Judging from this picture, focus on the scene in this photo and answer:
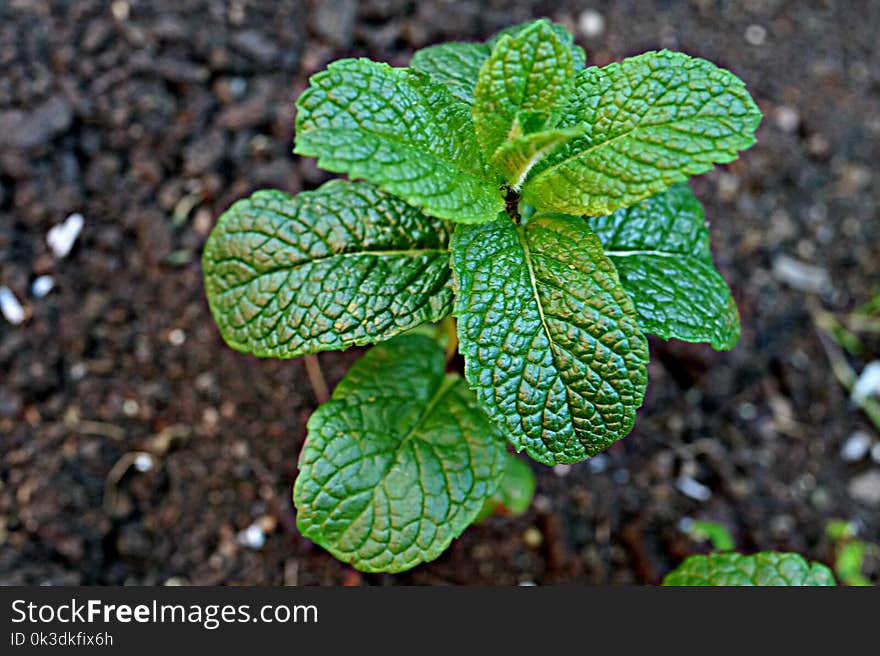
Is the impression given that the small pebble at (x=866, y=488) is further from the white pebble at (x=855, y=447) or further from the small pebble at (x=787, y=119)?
the small pebble at (x=787, y=119)

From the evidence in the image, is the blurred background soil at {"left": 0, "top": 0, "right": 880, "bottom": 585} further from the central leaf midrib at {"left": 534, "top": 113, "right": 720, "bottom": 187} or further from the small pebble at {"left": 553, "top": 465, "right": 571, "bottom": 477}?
the central leaf midrib at {"left": 534, "top": 113, "right": 720, "bottom": 187}

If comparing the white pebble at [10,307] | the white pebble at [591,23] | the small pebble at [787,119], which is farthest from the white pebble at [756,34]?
the white pebble at [10,307]

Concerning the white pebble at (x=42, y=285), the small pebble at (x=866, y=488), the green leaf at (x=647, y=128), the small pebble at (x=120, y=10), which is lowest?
the small pebble at (x=866, y=488)

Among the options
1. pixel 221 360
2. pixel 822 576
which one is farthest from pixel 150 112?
pixel 822 576

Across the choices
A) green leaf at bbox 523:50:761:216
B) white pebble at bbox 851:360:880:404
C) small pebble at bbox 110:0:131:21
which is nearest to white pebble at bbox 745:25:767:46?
white pebble at bbox 851:360:880:404

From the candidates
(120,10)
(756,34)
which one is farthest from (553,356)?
(756,34)

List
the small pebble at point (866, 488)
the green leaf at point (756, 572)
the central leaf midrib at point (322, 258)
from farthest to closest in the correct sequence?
the small pebble at point (866, 488) < the green leaf at point (756, 572) < the central leaf midrib at point (322, 258)
